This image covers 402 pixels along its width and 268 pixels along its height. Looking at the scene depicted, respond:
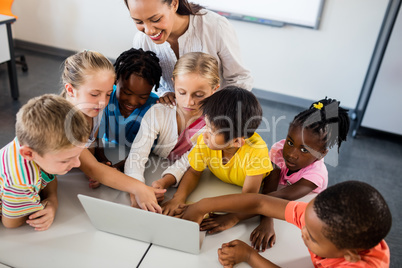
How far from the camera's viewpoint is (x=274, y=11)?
10.6 feet

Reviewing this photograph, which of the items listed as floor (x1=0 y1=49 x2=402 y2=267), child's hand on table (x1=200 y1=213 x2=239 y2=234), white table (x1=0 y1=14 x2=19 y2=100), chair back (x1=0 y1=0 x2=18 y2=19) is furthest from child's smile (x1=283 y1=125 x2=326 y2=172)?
chair back (x1=0 y1=0 x2=18 y2=19)

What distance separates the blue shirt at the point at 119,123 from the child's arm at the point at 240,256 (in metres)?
0.71

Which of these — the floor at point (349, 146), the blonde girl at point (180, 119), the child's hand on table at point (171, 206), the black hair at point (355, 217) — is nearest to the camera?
the black hair at point (355, 217)

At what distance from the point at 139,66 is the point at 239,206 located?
2.49ft

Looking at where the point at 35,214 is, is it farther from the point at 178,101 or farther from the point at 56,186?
the point at 178,101

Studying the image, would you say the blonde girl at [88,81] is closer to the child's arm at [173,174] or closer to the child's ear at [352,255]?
the child's arm at [173,174]

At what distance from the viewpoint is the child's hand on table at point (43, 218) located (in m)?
1.02

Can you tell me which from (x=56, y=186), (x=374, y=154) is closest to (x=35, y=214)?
(x=56, y=186)

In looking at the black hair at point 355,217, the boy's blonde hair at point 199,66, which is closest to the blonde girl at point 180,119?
the boy's blonde hair at point 199,66

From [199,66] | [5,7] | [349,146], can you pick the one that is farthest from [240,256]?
[5,7]

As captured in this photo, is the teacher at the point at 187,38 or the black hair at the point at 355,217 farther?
the teacher at the point at 187,38

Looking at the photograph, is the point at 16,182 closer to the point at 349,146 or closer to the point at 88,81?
the point at 88,81

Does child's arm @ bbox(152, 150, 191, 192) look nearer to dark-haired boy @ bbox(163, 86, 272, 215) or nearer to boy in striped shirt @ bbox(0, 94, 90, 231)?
dark-haired boy @ bbox(163, 86, 272, 215)

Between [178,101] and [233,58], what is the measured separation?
1.42 feet
